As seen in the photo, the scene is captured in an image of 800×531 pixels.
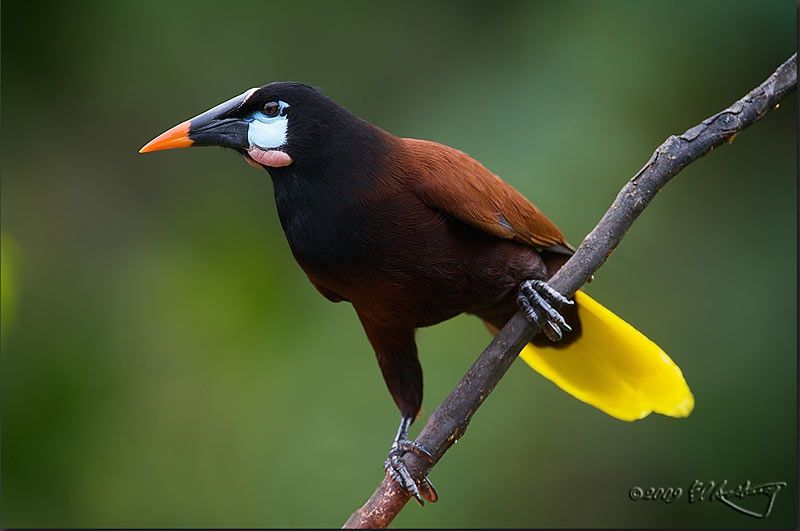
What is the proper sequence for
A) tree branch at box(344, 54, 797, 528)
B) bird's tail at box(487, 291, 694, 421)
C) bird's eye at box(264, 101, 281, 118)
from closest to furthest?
tree branch at box(344, 54, 797, 528) → bird's eye at box(264, 101, 281, 118) → bird's tail at box(487, 291, 694, 421)

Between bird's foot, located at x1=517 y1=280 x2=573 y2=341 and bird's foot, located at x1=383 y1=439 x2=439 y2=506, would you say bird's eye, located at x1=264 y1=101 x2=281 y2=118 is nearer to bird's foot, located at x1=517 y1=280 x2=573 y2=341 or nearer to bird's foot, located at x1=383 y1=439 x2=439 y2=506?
bird's foot, located at x1=517 y1=280 x2=573 y2=341

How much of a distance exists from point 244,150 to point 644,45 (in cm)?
222

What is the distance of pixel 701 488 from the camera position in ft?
11.4

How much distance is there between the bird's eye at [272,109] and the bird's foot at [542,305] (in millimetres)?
737

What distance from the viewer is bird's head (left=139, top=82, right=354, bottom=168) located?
229 cm

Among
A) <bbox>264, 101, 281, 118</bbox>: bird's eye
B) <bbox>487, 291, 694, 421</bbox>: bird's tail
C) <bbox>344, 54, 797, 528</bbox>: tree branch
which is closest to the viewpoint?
<bbox>344, 54, 797, 528</bbox>: tree branch

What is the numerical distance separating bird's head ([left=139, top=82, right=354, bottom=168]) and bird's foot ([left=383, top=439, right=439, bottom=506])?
0.73 meters

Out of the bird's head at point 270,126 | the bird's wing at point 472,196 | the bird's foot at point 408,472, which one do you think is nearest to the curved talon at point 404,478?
the bird's foot at point 408,472

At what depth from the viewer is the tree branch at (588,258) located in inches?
87.6

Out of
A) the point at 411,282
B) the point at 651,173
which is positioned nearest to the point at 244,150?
the point at 411,282

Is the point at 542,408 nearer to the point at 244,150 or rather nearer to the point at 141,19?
the point at 244,150

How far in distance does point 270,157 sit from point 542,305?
29.2 inches

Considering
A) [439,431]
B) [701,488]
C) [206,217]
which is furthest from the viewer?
[206,217]

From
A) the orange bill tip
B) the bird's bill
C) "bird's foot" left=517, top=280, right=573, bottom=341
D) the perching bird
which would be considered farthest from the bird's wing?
the orange bill tip
